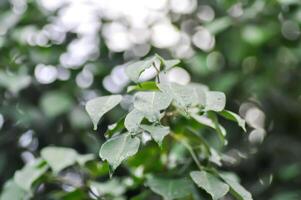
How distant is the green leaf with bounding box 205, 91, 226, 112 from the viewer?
3.39ft

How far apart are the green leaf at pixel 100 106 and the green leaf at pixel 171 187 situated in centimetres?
20

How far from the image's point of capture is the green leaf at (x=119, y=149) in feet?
3.16

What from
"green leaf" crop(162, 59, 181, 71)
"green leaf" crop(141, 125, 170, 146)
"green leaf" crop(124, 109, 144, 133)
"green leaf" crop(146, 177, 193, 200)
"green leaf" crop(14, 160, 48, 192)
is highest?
"green leaf" crop(162, 59, 181, 71)

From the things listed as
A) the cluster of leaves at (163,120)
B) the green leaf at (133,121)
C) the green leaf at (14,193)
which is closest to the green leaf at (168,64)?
the cluster of leaves at (163,120)

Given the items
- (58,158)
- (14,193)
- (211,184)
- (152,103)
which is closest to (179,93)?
(152,103)

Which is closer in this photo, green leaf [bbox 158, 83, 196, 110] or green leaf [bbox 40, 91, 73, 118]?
green leaf [bbox 158, 83, 196, 110]

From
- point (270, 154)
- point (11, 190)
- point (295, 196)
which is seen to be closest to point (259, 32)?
point (270, 154)

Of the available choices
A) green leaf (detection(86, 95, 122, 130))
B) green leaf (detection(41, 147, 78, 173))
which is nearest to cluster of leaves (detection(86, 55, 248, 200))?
green leaf (detection(86, 95, 122, 130))

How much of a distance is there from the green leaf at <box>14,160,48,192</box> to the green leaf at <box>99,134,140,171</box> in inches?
12.3

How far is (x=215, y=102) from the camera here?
3.45 feet

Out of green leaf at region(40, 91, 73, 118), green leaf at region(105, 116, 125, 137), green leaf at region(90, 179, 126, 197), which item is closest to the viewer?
green leaf at region(105, 116, 125, 137)

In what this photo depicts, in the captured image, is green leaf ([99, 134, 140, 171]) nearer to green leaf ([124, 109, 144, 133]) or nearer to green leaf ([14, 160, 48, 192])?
green leaf ([124, 109, 144, 133])

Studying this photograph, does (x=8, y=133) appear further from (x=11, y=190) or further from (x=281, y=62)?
(x=281, y=62)

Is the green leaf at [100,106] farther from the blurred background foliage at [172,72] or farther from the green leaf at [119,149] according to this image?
the blurred background foliage at [172,72]
